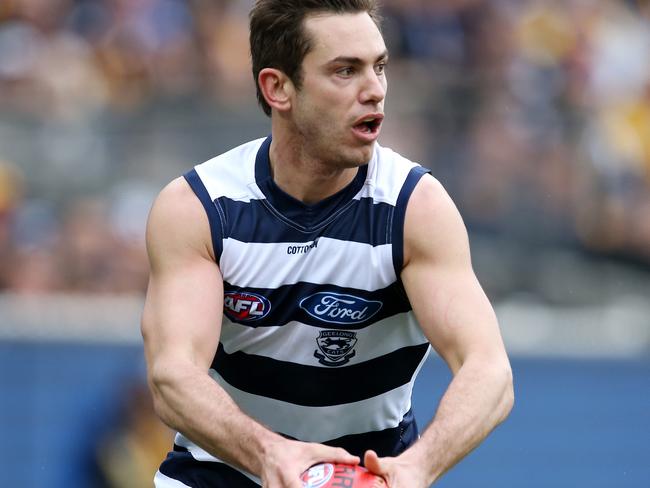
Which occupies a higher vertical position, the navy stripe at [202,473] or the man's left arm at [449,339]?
the man's left arm at [449,339]

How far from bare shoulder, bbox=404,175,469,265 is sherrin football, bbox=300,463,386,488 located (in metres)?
0.99

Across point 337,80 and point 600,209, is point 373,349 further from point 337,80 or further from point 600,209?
point 600,209

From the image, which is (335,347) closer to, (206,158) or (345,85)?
(345,85)

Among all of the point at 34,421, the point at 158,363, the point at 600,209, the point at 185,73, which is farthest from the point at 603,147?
the point at 158,363

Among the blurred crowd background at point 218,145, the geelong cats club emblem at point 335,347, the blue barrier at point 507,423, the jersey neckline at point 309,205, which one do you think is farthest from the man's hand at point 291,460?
the blue barrier at point 507,423

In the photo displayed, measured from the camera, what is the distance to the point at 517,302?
1094cm

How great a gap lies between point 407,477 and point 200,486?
163cm

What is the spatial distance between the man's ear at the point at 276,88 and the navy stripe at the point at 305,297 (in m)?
0.76

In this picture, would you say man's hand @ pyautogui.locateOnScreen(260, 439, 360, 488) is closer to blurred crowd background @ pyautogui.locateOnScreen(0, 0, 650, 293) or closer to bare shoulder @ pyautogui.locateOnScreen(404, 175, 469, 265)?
bare shoulder @ pyautogui.locateOnScreen(404, 175, 469, 265)

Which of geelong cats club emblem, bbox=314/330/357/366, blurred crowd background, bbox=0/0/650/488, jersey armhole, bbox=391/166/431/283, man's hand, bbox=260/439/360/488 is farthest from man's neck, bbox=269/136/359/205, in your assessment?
blurred crowd background, bbox=0/0/650/488

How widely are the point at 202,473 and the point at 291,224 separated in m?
1.25

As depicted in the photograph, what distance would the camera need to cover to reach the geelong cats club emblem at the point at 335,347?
226 inches

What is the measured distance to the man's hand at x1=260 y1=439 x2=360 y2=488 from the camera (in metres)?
4.77

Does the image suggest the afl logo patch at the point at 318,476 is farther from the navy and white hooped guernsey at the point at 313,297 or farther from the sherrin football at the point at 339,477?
the navy and white hooped guernsey at the point at 313,297
